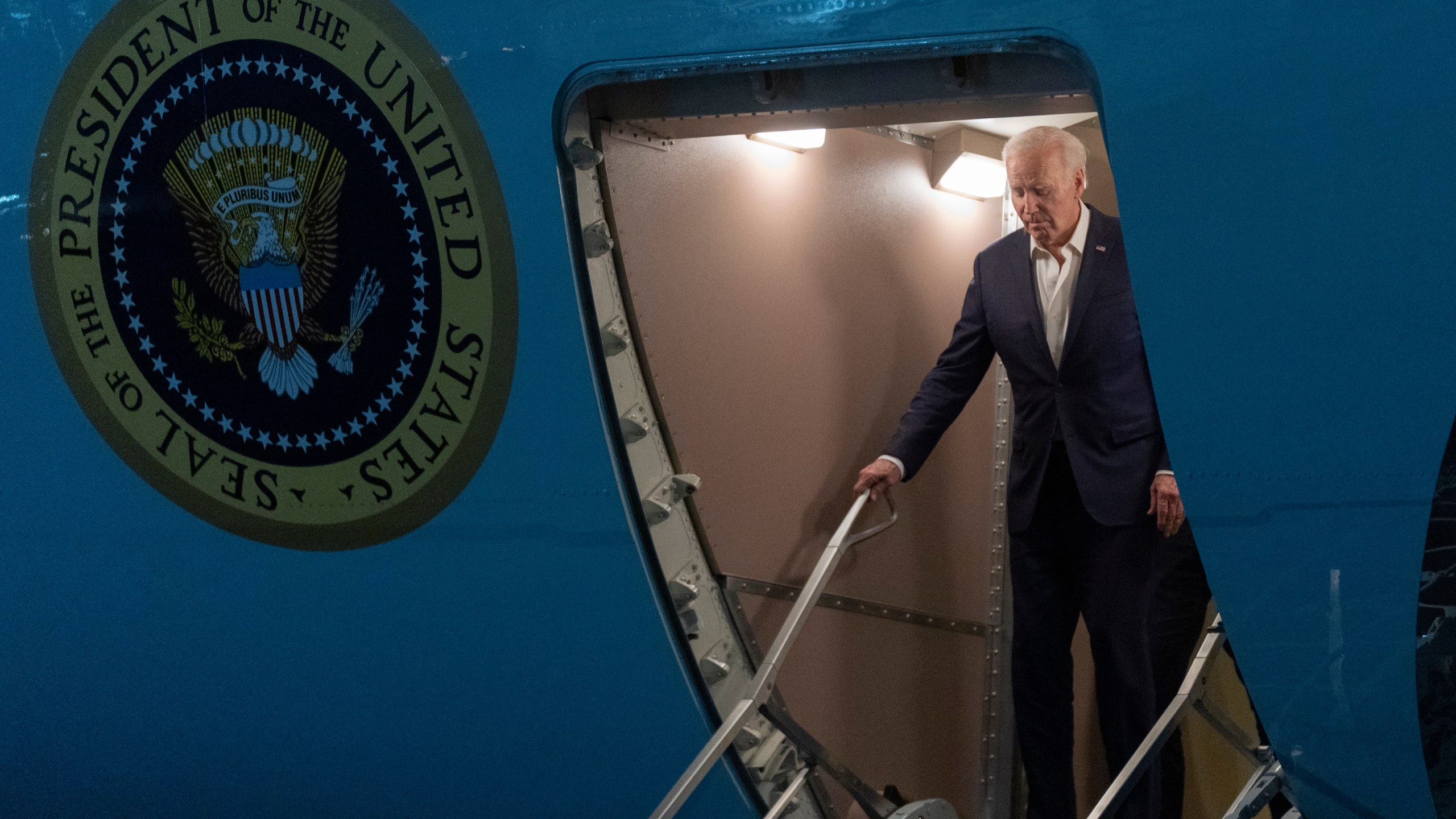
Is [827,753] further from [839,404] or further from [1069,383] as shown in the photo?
[839,404]

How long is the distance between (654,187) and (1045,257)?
829 mm

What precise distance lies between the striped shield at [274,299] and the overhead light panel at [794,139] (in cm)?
104

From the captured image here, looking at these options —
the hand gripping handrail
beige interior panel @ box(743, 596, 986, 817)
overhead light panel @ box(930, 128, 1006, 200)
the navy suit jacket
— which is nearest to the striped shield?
the hand gripping handrail

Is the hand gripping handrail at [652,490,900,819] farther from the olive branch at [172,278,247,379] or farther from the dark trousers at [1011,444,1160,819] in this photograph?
the olive branch at [172,278,247,379]

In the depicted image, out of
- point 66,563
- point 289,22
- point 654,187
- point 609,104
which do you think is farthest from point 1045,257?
point 66,563

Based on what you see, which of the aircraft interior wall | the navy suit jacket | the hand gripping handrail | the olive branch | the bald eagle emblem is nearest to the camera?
the hand gripping handrail

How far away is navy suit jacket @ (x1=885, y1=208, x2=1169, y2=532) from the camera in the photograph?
95.3 inches

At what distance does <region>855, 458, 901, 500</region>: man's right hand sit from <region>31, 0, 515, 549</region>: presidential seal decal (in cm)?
91

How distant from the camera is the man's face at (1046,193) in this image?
2.47 metres

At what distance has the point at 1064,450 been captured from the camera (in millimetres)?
2635

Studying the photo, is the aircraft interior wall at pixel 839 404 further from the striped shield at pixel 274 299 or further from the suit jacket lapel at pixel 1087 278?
the suit jacket lapel at pixel 1087 278

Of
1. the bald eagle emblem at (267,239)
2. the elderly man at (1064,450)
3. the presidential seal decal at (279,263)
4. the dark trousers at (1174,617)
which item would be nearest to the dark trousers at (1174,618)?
the dark trousers at (1174,617)

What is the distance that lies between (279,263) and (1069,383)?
4.92 feet

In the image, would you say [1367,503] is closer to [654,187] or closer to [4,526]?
[654,187]
